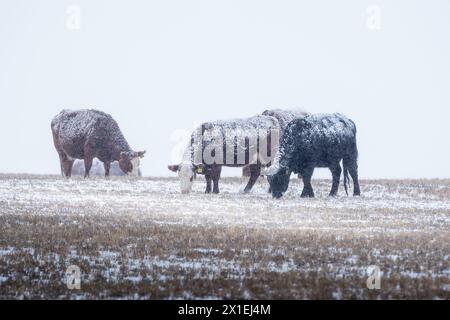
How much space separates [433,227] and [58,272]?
10813 millimetres

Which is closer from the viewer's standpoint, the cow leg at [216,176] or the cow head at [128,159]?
the cow leg at [216,176]

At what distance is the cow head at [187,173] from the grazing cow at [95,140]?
881 cm

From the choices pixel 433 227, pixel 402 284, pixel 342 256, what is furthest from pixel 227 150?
pixel 402 284

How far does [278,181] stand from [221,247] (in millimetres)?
14938

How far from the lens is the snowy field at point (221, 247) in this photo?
1155 cm

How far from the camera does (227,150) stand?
33.9m

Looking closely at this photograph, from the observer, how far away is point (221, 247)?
50.9ft

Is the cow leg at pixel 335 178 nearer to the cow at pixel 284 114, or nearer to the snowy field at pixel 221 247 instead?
the snowy field at pixel 221 247

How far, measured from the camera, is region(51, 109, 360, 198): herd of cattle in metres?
30.8

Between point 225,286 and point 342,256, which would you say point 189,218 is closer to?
point 342,256
